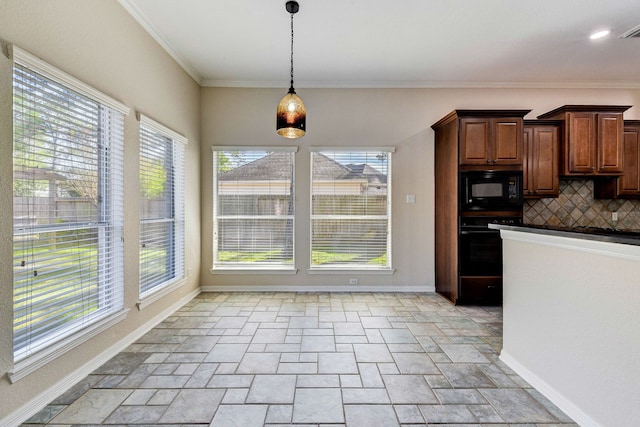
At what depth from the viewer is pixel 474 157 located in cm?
363

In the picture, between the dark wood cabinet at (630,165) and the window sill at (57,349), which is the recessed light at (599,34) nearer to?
the dark wood cabinet at (630,165)

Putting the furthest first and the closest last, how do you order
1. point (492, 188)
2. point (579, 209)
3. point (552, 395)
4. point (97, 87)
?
point (579, 209)
point (492, 188)
point (97, 87)
point (552, 395)

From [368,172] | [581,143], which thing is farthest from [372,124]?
[581,143]

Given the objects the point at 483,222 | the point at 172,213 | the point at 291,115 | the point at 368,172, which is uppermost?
the point at 291,115

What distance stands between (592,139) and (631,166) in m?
0.80

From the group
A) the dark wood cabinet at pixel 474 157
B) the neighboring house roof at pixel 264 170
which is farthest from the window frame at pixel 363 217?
the dark wood cabinet at pixel 474 157

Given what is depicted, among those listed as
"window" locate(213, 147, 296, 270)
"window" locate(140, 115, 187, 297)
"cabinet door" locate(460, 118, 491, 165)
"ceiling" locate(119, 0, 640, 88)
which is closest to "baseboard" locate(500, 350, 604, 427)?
"cabinet door" locate(460, 118, 491, 165)

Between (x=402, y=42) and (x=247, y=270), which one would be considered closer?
(x=402, y=42)

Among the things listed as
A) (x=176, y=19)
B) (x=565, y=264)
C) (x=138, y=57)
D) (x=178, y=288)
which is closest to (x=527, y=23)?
(x=565, y=264)

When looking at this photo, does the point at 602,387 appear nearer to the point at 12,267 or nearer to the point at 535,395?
the point at 535,395

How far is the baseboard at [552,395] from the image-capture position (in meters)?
1.67

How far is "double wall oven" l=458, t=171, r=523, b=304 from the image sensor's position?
3.65 metres

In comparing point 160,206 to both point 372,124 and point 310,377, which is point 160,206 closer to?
point 310,377

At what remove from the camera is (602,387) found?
61.4 inches
